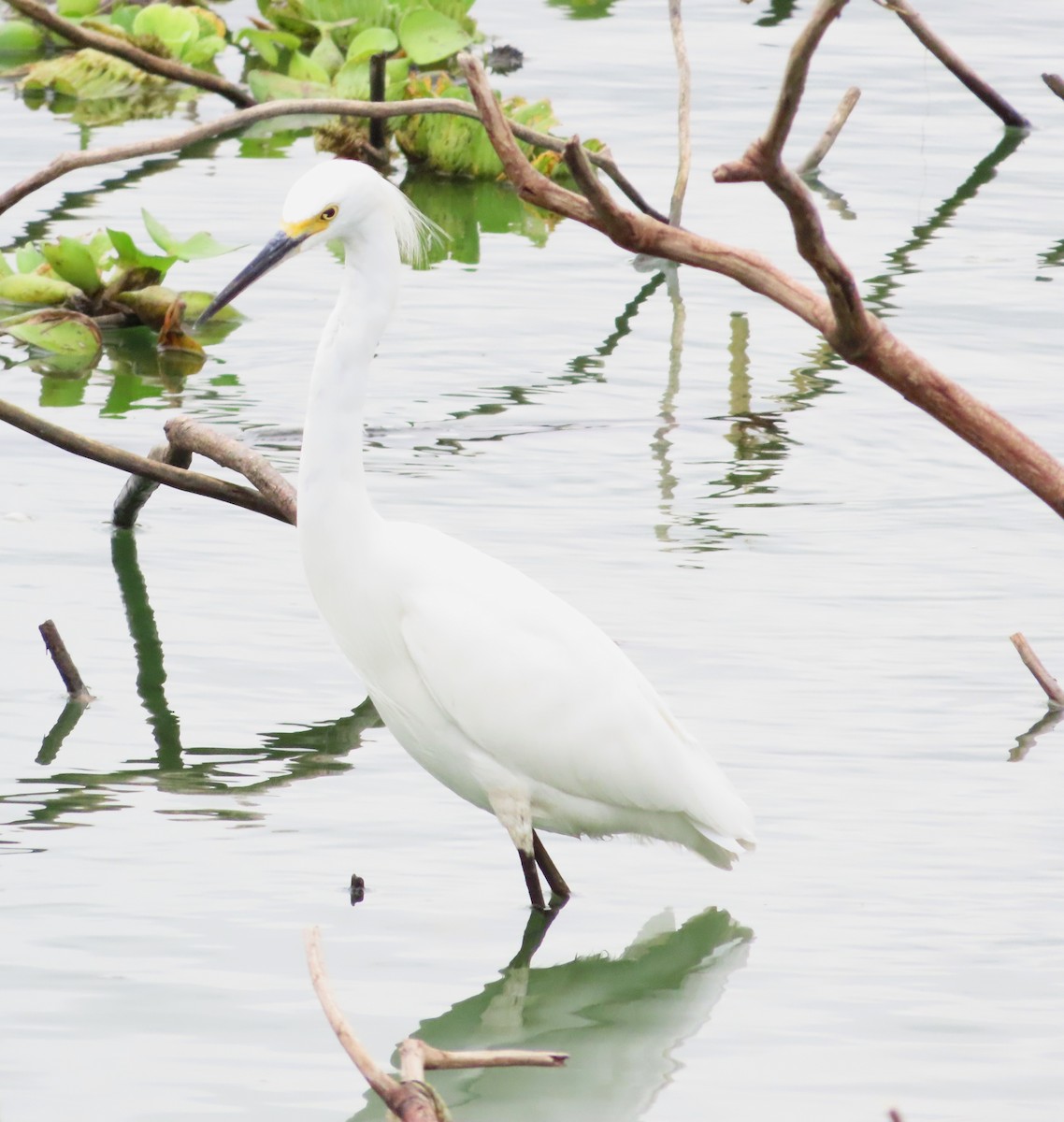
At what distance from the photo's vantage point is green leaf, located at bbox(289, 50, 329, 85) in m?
12.0

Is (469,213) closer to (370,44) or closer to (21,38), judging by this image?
(370,44)

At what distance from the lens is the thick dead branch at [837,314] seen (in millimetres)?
1858

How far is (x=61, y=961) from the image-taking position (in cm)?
411

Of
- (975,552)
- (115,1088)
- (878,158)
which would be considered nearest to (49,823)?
(115,1088)

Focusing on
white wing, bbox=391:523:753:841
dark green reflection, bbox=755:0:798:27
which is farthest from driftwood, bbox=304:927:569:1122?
dark green reflection, bbox=755:0:798:27

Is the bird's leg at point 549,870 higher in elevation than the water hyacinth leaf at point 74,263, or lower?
lower

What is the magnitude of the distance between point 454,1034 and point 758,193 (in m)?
7.99

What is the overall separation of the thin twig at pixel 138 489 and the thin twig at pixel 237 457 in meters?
0.09

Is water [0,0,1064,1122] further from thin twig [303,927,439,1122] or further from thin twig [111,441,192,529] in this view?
thin twig [303,927,439,1122]

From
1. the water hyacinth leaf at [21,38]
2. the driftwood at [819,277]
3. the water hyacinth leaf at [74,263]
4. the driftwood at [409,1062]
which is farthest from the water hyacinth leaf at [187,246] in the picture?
the water hyacinth leaf at [21,38]

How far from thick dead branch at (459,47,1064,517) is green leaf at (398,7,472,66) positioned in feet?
32.4

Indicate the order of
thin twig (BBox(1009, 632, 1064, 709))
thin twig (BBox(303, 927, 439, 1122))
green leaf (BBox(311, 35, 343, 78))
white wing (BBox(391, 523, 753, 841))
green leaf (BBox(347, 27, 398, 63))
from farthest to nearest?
1. green leaf (BBox(311, 35, 343, 78))
2. green leaf (BBox(347, 27, 398, 63))
3. thin twig (BBox(1009, 632, 1064, 709))
4. white wing (BBox(391, 523, 753, 841))
5. thin twig (BBox(303, 927, 439, 1122))

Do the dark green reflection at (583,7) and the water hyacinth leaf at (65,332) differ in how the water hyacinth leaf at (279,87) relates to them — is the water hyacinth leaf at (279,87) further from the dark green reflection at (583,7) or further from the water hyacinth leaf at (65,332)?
the water hyacinth leaf at (65,332)

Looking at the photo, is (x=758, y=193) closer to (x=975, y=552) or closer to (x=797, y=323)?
(x=797, y=323)
